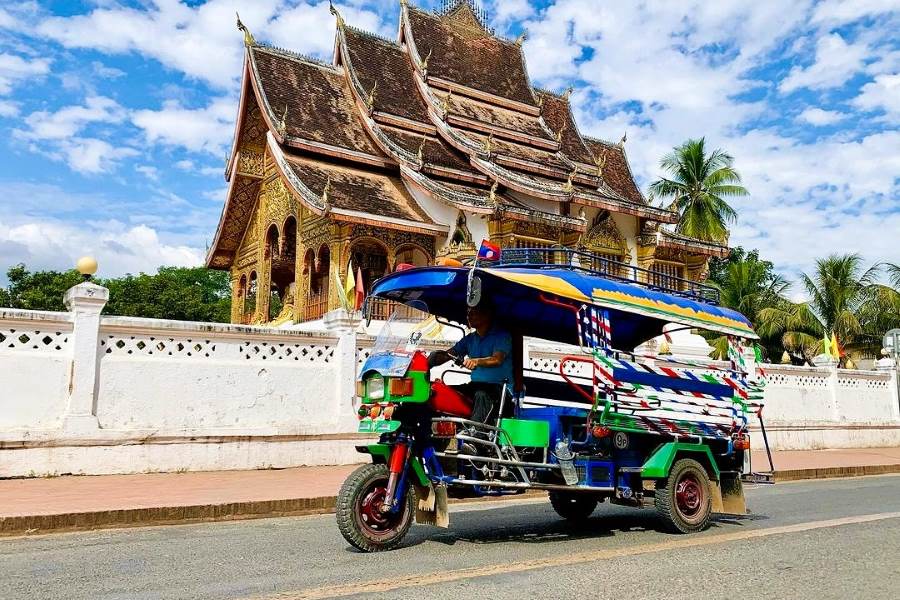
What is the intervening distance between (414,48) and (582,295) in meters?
19.9

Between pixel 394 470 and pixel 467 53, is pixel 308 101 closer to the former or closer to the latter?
pixel 467 53

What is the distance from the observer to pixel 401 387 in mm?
5410

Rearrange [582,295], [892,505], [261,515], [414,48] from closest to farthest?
1. [582,295]
2. [261,515]
3. [892,505]
4. [414,48]

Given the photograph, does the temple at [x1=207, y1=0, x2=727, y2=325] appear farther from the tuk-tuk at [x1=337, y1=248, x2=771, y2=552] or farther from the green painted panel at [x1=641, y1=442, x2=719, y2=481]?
the green painted panel at [x1=641, y1=442, x2=719, y2=481]

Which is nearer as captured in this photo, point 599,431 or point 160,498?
point 599,431

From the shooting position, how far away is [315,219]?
19.8m

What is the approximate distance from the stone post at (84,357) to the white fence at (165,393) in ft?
0.04

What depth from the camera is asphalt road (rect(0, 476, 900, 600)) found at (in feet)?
14.5

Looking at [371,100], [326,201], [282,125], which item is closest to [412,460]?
[326,201]

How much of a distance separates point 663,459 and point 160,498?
183 inches

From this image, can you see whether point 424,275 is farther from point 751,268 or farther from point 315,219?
point 751,268

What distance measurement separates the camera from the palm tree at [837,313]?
1136 inches

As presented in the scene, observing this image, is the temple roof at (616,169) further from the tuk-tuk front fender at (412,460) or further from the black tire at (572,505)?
the tuk-tuk front fender at (412,460)

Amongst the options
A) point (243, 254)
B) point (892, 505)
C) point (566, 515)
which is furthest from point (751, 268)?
point (566, 515)
